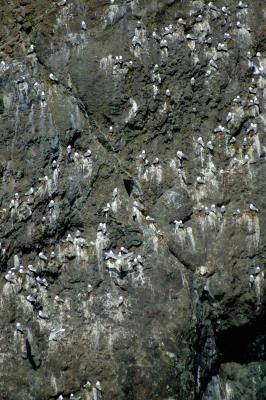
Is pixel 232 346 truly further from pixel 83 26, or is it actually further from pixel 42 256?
pixel 83 26

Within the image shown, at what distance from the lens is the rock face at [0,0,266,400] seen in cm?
1894

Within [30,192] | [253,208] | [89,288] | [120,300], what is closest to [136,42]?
[30,192]

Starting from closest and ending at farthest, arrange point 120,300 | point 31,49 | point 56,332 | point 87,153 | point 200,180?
point 56,332, point 120,300, point 87,153, point 200,180, point 31,49

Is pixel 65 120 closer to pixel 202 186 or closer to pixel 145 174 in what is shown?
pixel 145 174

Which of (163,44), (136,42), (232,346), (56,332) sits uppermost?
(136,42)

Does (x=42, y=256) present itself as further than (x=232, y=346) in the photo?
No

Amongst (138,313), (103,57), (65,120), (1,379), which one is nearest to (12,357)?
(1,379)

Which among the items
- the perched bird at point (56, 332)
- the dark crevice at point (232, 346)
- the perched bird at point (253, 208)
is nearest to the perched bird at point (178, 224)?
the perched bird at point (253, 208)

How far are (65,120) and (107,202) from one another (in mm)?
2218

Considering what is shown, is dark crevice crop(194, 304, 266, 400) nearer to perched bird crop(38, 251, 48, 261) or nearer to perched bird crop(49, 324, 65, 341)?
perched bird crop(49, 324, 65, 341)

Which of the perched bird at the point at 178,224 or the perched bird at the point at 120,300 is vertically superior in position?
the perched bird at the point at 178,224

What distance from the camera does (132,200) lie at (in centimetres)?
2014

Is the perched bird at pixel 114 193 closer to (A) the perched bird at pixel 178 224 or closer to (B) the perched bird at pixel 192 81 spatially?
(A) the perched bird at pixel 178 224

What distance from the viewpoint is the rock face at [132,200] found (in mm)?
18938
